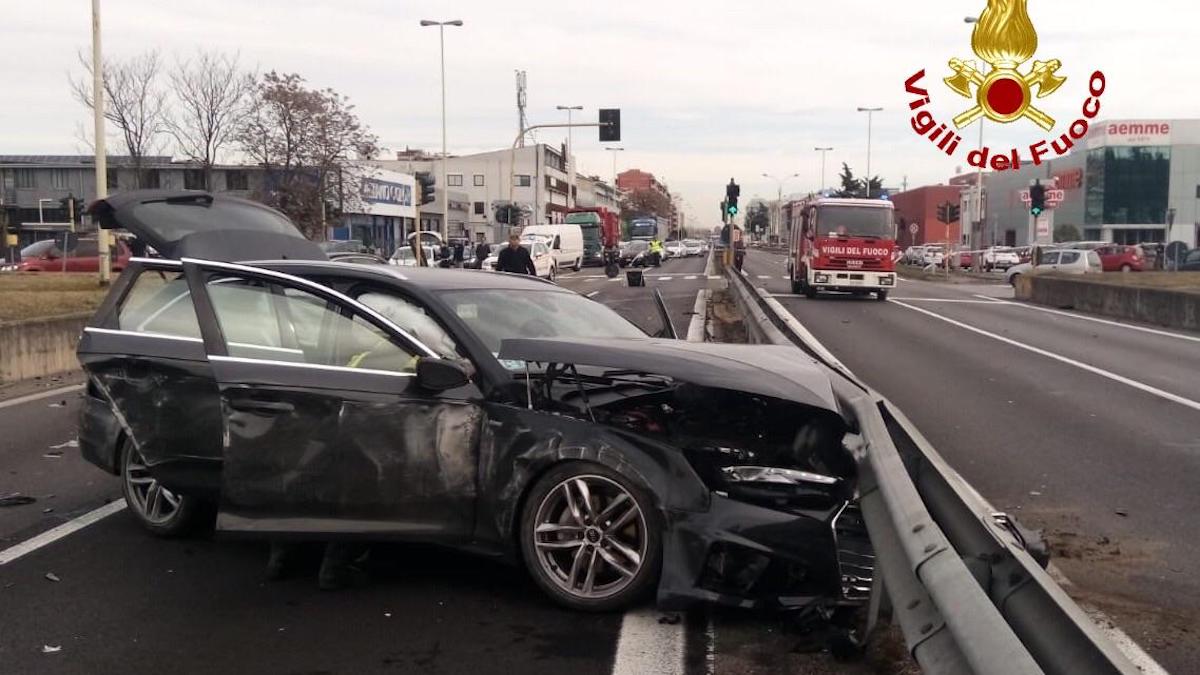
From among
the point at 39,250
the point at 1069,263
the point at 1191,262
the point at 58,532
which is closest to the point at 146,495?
the point at 58,532

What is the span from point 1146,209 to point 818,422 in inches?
3014

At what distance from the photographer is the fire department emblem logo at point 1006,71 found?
85.8 ft

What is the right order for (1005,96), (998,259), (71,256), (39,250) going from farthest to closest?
(998,259), (1005,96), (39,250), (71,256)

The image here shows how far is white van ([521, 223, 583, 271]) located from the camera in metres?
46.9

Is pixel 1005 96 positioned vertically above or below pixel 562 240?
above

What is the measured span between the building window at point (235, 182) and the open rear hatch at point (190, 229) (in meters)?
41.4

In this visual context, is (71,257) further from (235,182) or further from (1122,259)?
(1122,259)

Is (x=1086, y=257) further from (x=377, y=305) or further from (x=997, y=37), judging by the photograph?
(x=377, y=305)

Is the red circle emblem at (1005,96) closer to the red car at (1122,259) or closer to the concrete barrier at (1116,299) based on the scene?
the concrete barrier at (1116,299)

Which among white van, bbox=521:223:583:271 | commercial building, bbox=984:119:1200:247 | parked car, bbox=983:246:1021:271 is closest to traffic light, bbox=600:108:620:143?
white van, bbox=521:223:583:271

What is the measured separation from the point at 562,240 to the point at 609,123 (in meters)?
11.4

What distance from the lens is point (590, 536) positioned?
15.2ft

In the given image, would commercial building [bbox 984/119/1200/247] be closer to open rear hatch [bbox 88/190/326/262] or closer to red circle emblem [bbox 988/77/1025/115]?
red circle emblem [bbox 988/77/1025/115]

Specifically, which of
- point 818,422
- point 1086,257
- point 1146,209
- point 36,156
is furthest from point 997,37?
point 36,156
